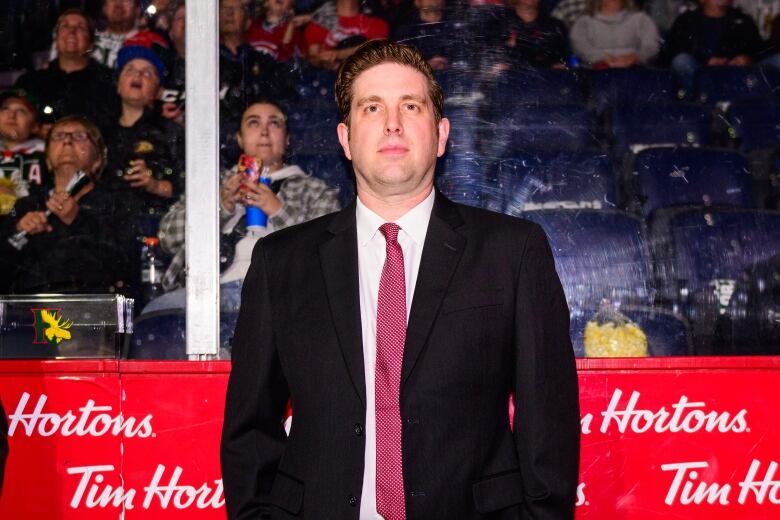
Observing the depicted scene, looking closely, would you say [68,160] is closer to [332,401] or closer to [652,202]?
[332,401]

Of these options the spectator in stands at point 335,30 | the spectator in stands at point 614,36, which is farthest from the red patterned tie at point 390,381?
the spectator in stands at point 614,36

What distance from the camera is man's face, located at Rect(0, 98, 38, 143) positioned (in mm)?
2930

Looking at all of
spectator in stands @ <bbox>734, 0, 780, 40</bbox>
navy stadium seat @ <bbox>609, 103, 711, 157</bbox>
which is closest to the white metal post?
navy stadium seat @ <bbox>609, 103, 711, 157</bbox>

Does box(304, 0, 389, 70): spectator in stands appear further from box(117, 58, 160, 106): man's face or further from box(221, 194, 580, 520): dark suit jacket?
box(221, 194, 580, 520): dark suit jacket

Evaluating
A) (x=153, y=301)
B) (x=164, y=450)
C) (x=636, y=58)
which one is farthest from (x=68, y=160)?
(x=636, y=58)

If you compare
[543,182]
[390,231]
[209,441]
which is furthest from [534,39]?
[209,441]

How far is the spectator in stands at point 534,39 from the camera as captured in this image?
9.41 feet

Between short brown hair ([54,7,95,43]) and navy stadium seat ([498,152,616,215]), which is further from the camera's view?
short brown hair ([54,7,95,43])

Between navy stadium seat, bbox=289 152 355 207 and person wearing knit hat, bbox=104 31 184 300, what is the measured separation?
1.25ft

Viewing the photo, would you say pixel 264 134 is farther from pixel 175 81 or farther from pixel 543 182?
pixel 543 182

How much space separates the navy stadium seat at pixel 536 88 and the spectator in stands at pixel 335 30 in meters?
0.45

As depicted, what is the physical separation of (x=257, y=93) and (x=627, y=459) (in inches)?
60.3

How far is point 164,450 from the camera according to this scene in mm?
2408

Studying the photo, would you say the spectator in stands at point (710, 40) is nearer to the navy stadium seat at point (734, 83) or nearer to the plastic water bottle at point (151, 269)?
the navy stadium seat at point (734, 83)
